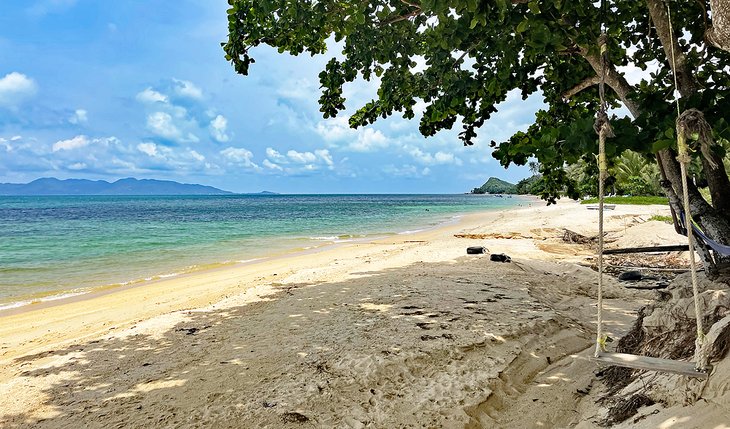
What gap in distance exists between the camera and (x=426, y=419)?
139 inches

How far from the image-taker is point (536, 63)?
680 cm

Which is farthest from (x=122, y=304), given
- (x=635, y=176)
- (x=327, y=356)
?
(x=635, y=176)

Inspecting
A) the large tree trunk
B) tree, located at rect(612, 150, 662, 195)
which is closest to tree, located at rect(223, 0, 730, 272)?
the large tree trunk

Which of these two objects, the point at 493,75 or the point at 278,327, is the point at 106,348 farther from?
the point at 493,75

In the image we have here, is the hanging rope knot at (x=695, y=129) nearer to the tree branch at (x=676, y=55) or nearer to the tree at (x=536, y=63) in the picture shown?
the tree at (x=536, y=63)

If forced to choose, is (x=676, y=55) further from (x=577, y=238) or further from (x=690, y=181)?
(x=577, y=238)

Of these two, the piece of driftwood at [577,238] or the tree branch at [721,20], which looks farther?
the piece of driftwood at [577,238]

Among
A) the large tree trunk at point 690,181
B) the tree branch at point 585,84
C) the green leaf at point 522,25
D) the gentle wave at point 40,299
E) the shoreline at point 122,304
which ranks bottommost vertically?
the gentle wave at point 40,299

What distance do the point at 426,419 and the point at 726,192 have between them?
Answer: 4542mm

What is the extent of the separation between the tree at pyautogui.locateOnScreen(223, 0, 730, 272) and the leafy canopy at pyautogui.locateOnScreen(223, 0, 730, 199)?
2cm

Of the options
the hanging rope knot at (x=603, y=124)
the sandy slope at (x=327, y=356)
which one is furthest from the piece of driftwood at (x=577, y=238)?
the hanging rope knot at (x=603, y=124)

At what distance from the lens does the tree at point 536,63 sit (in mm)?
3926

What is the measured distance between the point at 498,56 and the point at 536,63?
2.52 feet

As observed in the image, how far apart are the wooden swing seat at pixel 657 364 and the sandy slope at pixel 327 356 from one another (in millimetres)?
820
